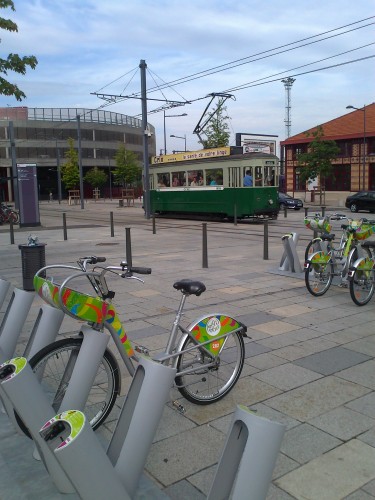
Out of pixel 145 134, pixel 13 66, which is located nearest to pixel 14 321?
pixel 13 66

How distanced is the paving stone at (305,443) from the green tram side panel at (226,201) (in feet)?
61.4

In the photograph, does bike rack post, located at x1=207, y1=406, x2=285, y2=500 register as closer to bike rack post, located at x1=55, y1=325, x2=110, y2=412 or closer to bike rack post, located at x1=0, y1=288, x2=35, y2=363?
bike rack post, located at x1=55, y1=325, x2=110, y2=412

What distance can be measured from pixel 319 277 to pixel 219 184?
51.7 feet

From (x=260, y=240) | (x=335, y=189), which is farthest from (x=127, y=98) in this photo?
(x=335, y=189)

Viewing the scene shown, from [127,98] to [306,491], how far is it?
25.0 m

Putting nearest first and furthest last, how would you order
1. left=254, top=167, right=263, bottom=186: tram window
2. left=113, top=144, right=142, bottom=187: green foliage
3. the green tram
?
1. left=254, top=167, right=263, bottom=186: tram window
2. the green tram
3. left=113, top=144, right=142, bottom=187: green foliage

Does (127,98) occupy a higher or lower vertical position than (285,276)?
higher

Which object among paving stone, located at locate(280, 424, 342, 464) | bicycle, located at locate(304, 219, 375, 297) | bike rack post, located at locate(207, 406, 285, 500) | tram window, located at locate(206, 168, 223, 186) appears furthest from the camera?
tram window, located at locate(206, 168, 223, 186)

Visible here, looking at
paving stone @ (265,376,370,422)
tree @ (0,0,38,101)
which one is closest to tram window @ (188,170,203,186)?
tree @ (0,0,38,101)

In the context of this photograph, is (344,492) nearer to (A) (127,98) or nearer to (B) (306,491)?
(B) (306,491)

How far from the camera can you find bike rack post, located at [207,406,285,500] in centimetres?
208

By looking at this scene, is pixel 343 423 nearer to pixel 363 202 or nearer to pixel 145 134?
pixel 145 134

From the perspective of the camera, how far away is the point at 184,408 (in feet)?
12.8

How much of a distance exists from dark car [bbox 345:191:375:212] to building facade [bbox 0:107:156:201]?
157 ft
